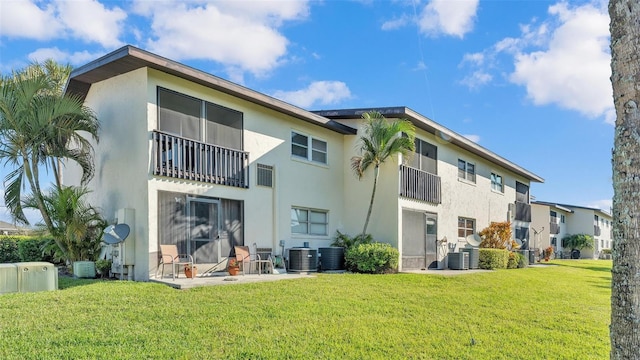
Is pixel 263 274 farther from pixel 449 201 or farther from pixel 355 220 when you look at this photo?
pixel 449 201

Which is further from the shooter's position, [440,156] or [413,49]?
[440,156]

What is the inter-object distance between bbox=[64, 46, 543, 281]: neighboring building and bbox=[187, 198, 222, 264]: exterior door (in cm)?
3

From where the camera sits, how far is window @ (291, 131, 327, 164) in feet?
52.1

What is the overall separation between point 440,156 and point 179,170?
40.5 ft

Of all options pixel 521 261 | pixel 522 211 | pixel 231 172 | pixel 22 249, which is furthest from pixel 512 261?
pixel 22 249

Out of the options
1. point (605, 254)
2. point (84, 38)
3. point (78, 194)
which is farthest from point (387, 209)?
point (605, 254)

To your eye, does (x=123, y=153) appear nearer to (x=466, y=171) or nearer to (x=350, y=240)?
(x=350, y=240)

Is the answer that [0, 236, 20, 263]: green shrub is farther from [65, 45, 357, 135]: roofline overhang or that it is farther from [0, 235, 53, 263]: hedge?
[65, 45, 357, 135]: roofline overhang

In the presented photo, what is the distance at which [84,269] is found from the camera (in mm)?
11352

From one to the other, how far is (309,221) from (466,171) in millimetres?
10622

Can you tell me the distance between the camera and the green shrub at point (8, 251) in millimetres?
15906

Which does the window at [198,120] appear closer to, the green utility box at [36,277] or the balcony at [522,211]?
the green utility box at [36,277]

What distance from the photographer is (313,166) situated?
16.3 meters

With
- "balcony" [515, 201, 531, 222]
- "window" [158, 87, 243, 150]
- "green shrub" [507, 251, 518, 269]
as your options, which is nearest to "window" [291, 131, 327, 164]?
"window" [158, 87, 243, 150]
